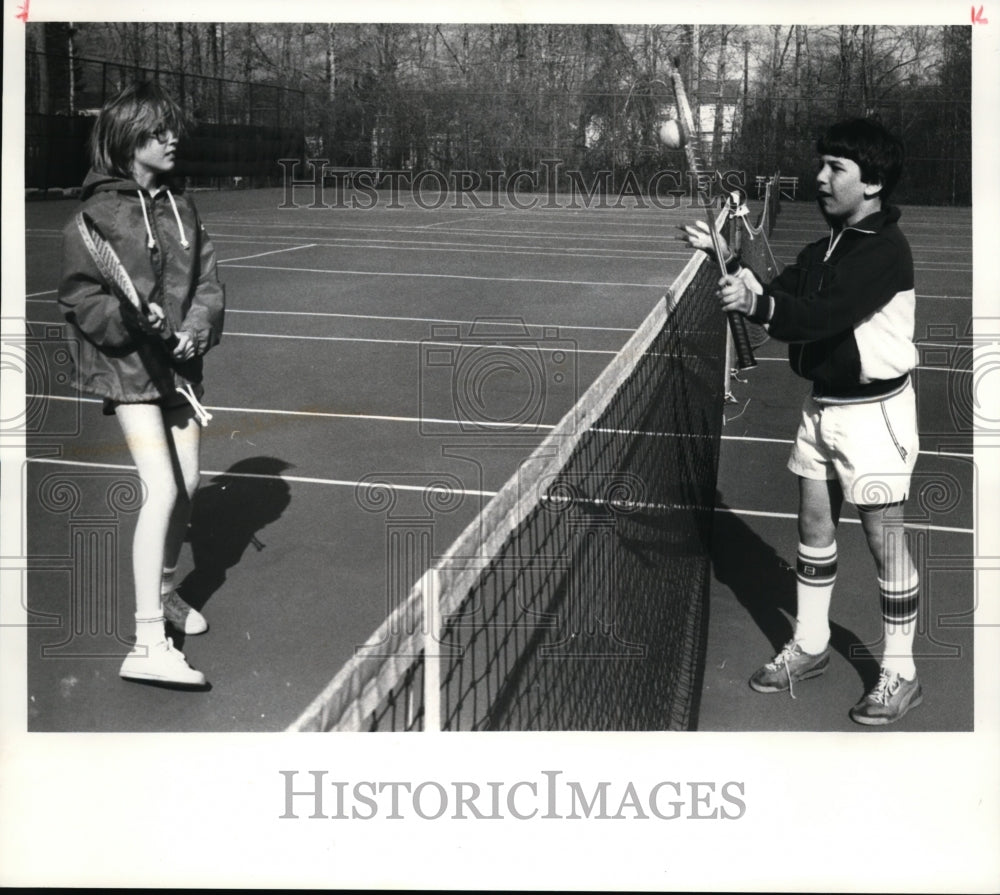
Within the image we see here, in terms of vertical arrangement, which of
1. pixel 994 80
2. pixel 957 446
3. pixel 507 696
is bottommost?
pixel 507 696

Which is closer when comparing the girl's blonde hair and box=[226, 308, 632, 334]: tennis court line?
the girl's blonde hair

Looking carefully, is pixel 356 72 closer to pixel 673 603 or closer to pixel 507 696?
pixel 673 603

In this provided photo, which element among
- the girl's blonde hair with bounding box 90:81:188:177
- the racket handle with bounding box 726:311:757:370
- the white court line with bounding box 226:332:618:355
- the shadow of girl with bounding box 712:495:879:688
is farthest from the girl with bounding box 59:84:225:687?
the white court line with bounding box 226:332:618:355

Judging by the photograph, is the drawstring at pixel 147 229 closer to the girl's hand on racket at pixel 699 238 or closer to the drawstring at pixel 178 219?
the drawstring at pixel 178 219

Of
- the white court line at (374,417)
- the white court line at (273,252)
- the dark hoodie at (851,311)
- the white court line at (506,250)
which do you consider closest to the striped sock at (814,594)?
the dark hoodie at (851,311)

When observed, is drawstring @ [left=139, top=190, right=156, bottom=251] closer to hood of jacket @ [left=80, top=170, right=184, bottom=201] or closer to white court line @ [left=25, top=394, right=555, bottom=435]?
hood of jacket @ [left=80, top=170, right=184, bottom=201]

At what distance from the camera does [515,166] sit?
16188mm

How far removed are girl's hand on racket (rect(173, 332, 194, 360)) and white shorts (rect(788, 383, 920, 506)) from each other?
1793 mm

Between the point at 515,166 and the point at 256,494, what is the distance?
36.4 ft

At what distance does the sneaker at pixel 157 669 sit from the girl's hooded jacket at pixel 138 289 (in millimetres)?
758

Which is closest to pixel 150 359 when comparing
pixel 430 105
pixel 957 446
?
pixel 957 446

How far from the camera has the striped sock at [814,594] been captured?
4.09 metres

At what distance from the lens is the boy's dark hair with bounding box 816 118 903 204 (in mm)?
3693

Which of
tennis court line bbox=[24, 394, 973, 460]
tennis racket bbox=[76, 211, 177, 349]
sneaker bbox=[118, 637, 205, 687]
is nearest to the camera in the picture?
tennis racket bbox=[76, 211, 177, 349]
